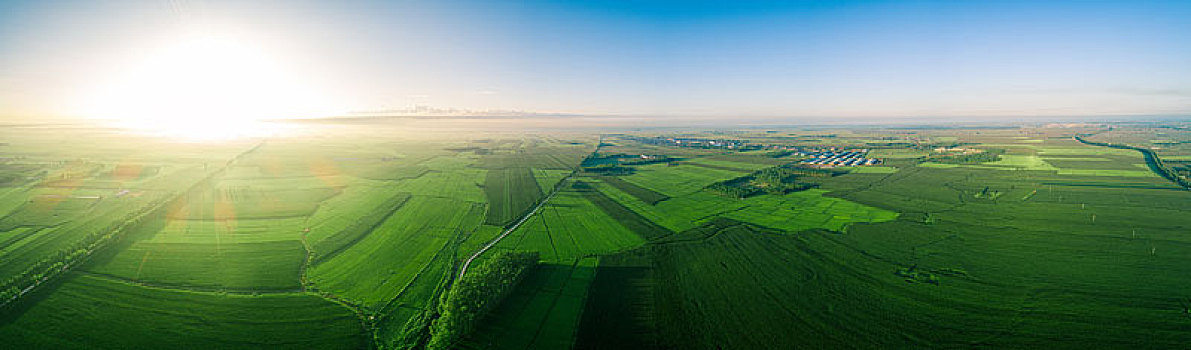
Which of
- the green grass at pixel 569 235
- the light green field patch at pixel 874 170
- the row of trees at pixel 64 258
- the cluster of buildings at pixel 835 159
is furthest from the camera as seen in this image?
the cluster of buildings at pixel 835 159

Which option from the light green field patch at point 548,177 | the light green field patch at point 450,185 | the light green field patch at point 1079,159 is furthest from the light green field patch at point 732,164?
the light green field patch at point 1079,159

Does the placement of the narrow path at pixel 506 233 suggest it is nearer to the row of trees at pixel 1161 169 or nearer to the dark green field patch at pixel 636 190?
the dark green field patch at pixel 636 190

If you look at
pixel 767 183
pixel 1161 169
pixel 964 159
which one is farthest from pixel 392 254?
pixel 1161 169

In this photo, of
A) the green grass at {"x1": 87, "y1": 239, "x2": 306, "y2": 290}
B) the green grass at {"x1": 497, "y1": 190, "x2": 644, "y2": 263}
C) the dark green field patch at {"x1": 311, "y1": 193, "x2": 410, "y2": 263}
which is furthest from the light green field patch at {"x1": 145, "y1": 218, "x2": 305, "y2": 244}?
the green grass at {"x1": 497, "y1": 190, "x2": 644, "y2": 263}

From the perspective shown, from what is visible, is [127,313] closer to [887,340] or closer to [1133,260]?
[887,340]

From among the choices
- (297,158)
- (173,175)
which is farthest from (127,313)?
(297,158)

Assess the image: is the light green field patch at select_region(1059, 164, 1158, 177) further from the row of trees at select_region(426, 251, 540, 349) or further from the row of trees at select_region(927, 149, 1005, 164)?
the row of trees at select_region(426, 251, 540, 349)
